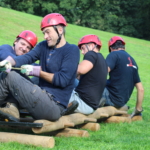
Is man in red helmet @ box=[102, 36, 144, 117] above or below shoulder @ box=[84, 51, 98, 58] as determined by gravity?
below

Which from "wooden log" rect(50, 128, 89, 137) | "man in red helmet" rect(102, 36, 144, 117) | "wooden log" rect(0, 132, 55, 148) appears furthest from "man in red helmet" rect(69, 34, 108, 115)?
"wooden log" rect(0, 132, 55, 148)

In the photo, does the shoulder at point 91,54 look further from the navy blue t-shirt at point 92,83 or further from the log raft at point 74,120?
the log raft at point 74,120

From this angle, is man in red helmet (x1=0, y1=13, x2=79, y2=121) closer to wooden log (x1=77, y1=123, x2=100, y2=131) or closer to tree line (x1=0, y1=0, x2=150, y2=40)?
wooden log (x1=77, y1=123, x2=100, y2=131)

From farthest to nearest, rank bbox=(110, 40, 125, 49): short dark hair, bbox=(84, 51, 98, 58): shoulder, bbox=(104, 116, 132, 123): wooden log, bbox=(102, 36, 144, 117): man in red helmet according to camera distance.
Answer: bbox=(110, 40, 125, 49): short dark hair, bbox=(102, 36, 144, 117): man in red helmet, bbox=(104, 116, 132, 123): wooden log, bbox=(84, 51, 98, 58): shoulder

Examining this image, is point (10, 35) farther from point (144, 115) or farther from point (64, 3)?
point (64, 3)

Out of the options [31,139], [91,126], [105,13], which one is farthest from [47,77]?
[105,13]

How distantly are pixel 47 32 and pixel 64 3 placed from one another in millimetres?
53180

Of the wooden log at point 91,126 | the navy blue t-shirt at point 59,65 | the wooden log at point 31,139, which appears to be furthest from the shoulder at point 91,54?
the wooden log at point 31,139

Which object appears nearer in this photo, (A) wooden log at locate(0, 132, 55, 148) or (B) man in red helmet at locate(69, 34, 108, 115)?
(A) wooden log at locate(0, 132, 55, 148)

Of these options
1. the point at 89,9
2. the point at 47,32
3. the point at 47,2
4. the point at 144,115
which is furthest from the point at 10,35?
the point at 89,9

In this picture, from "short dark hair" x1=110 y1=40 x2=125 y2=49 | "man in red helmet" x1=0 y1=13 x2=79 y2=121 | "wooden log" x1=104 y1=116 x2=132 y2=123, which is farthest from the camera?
"short dark hair" x1=110 y1=40 x2=125 y2=49

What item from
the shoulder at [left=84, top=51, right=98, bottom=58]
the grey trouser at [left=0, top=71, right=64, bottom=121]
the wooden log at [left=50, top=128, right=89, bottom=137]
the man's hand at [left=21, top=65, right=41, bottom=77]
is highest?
the man's hand at [left=21, top=65, right=41, bottom=77]

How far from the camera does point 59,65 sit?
5.03 metres

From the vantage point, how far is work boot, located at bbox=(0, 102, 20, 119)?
470 centimetres
